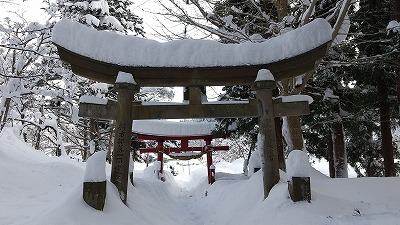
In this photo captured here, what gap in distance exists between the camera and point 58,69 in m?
10.8

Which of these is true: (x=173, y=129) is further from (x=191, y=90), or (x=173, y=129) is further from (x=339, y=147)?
(x=191, y=90)

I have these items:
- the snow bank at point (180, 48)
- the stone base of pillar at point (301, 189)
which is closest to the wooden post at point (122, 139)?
the snow bank at point (180, 48)

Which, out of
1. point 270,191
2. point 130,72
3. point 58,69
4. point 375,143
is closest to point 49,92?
point 58,69

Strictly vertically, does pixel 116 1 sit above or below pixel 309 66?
above

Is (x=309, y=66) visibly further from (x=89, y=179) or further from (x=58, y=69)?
(x=58, y=69)

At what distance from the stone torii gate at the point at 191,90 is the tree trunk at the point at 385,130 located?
6.40 meters

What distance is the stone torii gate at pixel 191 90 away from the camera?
4895 mm

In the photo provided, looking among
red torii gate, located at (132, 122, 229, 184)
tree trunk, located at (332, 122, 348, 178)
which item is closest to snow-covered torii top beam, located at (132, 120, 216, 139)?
red torii gate, located at (132, 122, 229, 184)

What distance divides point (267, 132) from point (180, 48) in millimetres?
2155

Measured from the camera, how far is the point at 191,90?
17.9 ft

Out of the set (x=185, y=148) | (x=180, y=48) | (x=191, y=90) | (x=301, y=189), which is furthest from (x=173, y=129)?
(x=301, y=189)

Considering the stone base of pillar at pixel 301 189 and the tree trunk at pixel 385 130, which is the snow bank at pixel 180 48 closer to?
the stone base of pillar at pixel 301 189

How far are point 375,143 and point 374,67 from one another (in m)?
4.68

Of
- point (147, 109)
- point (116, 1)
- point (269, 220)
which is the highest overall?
point (116, 1)
